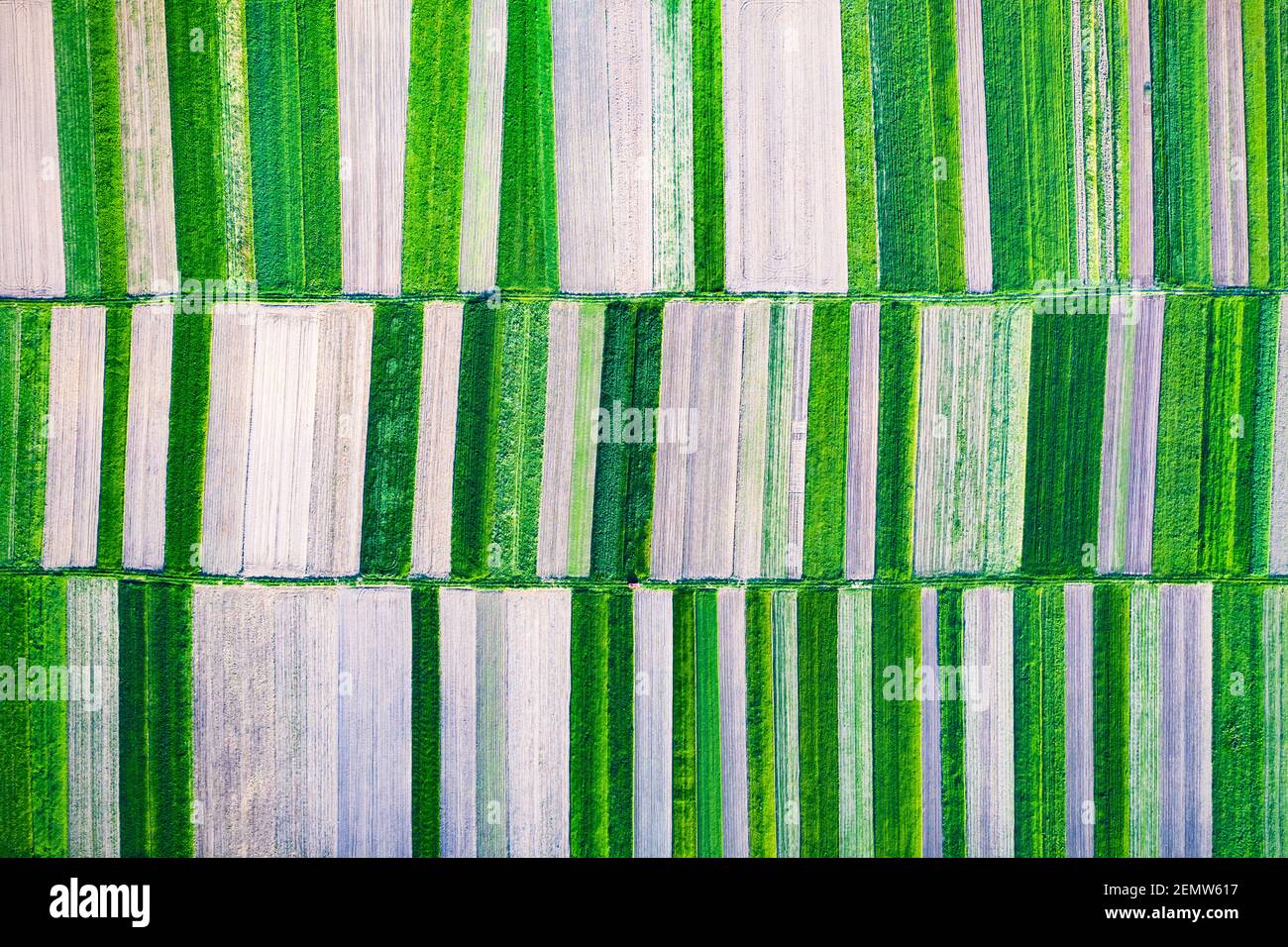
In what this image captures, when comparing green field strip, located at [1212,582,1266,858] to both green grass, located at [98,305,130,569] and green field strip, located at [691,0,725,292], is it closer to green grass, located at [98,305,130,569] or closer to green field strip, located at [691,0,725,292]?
green field strip, located at [691,0,725,292]

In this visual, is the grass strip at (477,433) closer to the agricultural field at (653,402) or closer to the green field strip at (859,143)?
the agricultural field at (653,402)

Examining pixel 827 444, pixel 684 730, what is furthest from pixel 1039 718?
pixel 684 730

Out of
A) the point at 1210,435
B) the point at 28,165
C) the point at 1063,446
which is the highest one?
the point at 28,165

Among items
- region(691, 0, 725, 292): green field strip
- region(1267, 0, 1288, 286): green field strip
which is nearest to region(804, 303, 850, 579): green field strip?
region(691, 0, 725, 292): green field strip

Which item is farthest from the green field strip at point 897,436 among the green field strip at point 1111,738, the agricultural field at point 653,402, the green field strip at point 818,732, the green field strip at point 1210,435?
the green field strip at point 1210,435

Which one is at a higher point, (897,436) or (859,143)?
(859,143)

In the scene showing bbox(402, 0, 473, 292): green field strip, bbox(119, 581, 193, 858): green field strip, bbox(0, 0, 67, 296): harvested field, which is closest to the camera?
bbox(119, 581, 193, 858): green field strip

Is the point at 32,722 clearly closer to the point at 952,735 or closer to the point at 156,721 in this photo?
the point at 156,721
